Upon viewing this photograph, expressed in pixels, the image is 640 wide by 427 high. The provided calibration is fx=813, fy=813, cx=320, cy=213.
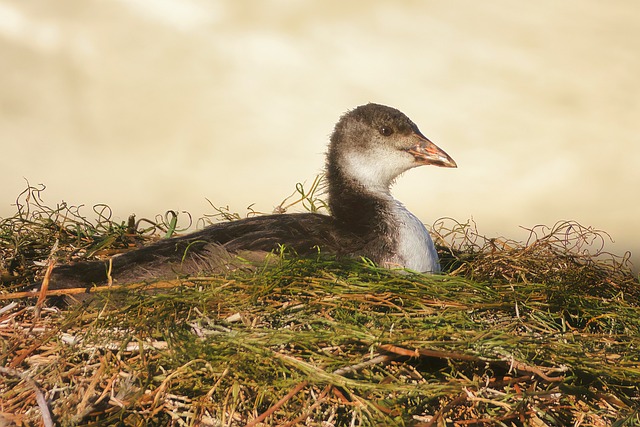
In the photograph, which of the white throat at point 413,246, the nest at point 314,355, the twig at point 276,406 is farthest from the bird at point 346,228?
the twig at point 276,406

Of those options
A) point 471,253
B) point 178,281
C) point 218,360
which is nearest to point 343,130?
point 471,253

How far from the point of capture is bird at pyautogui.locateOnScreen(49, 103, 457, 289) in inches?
192

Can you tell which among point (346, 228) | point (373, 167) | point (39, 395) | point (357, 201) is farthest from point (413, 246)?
point (39, 395)

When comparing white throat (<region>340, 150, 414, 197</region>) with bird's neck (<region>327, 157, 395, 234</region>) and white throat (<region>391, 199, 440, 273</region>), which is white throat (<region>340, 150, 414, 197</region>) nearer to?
bird's neck (<region>327, 157, 395, 234</region>)

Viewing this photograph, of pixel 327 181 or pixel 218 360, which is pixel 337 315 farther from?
pixel 327 181

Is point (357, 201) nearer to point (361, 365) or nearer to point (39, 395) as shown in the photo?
point (361, 365)

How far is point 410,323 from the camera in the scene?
13.2 feet

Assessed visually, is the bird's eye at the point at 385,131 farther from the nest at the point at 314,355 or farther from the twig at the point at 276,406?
the twig at the point at 276,406

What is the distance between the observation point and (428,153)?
5.92 m

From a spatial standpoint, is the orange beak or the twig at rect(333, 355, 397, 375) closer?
the twig at rect(333, 355, 397, 375)

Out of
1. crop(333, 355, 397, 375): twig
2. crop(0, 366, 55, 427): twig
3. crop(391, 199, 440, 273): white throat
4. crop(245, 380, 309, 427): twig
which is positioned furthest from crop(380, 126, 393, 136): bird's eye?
crop(0, 366, 55, 427): twig

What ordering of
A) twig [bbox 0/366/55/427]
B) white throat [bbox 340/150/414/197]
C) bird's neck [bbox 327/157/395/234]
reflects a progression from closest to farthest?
twig [bbox 0/366/55/427]
bird's neck [bbox 327/157/395/234]
white throat [bbox 340/150/414/197]

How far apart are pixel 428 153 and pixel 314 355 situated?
2.57 metres

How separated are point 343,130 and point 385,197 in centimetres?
65
